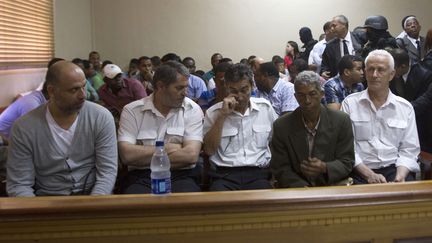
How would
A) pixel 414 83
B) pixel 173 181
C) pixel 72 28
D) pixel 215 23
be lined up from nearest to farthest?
1. pixel 173 181
2. pixel 414 83
3. pixel 72 28
4. pixel 215 23

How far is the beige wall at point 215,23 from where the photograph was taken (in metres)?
8.26

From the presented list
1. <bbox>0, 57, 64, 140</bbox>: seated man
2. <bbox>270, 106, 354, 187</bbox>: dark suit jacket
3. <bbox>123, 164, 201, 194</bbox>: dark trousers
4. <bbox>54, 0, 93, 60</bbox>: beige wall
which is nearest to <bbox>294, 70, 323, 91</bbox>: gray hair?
<bbox>270, 106, 354, 187</bbox>: dark suit jacket

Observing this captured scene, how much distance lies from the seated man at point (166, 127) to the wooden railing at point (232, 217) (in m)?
1.16

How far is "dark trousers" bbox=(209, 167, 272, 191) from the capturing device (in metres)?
2.74

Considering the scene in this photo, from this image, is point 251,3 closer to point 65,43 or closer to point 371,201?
point 65,43

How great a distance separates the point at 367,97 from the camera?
113 inches

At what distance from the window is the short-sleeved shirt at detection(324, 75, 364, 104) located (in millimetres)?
3200

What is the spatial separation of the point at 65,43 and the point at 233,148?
471 cm

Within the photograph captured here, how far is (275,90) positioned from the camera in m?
3.92

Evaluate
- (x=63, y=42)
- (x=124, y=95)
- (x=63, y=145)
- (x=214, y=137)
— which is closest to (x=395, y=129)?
(x=214, y=137)

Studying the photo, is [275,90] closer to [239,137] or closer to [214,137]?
[239,137]

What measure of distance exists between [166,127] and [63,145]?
2.03 feet

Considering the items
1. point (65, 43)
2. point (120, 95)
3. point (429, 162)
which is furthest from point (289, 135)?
point (65, 43)

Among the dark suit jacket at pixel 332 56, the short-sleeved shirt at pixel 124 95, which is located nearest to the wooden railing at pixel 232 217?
the short-sleeved shirt at pixel 124 95
